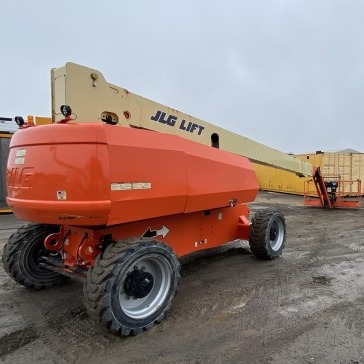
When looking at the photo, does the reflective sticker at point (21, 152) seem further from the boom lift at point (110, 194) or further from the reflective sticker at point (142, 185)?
the reflective sticker at point (142, 185)

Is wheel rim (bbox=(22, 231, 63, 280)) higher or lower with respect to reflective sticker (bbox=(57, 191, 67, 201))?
lower

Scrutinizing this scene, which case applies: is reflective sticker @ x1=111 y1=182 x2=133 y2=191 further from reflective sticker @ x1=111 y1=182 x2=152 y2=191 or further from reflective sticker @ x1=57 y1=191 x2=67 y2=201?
reflective sticker @ x1=57 y1=191 x2=67 y2=201

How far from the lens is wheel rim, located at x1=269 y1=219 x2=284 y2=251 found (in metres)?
5.52

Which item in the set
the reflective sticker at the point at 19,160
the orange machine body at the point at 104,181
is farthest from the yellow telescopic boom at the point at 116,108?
the reflective sticker at the point at 19,160

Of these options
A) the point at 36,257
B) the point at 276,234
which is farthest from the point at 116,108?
the point at 276,234

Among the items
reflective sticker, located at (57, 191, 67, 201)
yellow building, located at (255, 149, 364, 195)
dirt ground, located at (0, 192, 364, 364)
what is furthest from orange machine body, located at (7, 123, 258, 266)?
yellow building, located at (255, 149, 364, 195)

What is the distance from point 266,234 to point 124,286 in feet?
8.81

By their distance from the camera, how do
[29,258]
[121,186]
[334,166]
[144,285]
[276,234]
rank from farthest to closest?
[334,166] < [276,234] < [29,258] < [144,285] < [121,186]

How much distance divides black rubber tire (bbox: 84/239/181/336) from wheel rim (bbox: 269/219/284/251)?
8.31 feet

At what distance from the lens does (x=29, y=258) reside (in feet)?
13.7

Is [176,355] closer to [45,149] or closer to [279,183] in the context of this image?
[45,149]

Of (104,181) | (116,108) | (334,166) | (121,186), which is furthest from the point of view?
(334,166)

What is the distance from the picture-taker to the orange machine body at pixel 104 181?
2.99 meters

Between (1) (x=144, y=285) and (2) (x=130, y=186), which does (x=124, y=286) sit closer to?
(1) (x=144, y=285)
